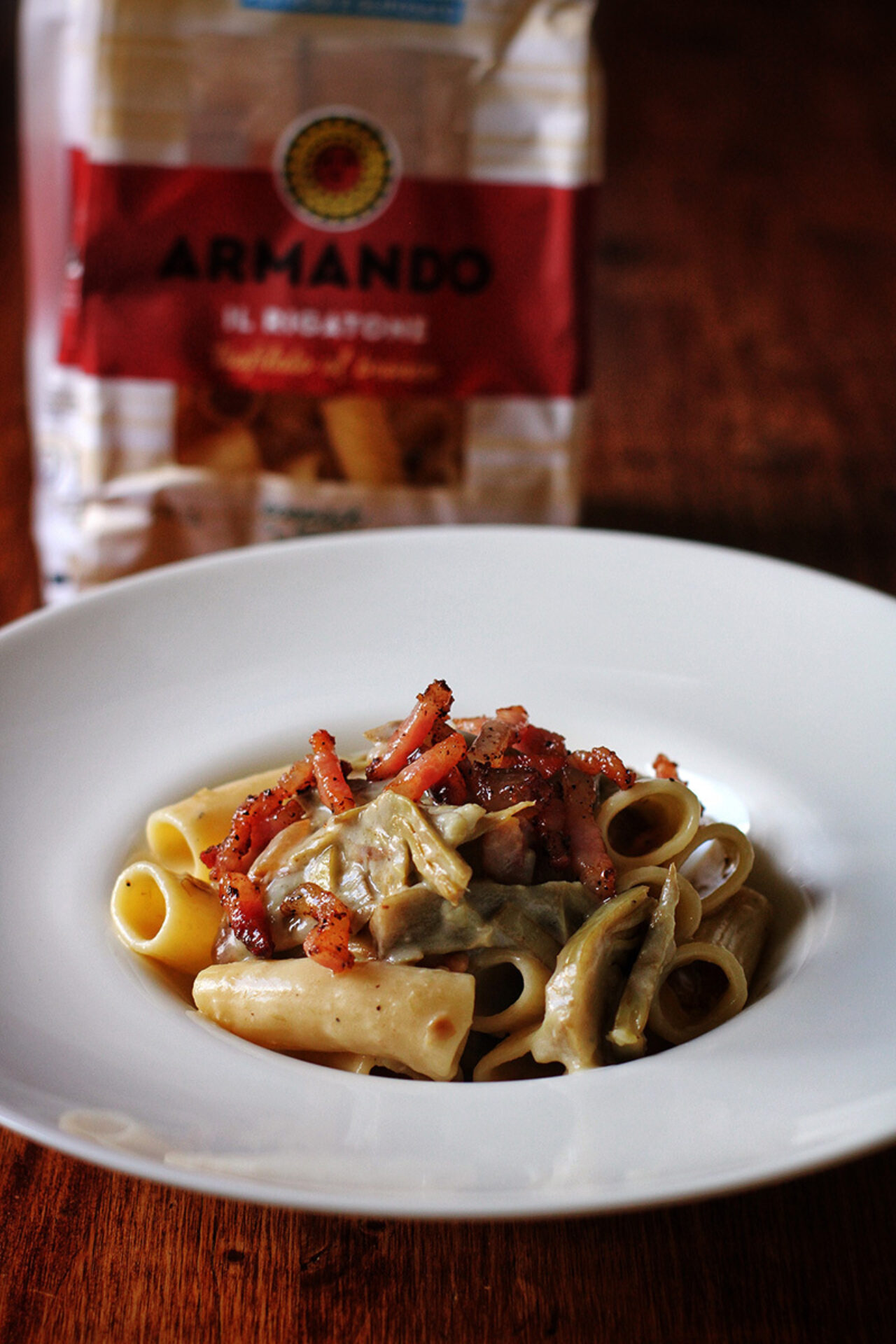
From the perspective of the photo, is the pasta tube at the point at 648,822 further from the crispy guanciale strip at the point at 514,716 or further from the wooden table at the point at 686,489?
the wooden table at the point at 686,489

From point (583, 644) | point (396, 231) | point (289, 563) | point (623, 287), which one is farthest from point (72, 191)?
point (623, 287)

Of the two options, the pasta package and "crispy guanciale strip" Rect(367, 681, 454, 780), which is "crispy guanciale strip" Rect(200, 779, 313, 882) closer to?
"crispy guanciale strip" Rect(367, 681, 454, 780)

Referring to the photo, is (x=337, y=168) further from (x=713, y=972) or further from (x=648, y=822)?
(x=713, y=972)

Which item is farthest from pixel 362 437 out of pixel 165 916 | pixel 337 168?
pixel 165 916

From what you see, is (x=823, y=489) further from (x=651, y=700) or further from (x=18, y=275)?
(x=18, y=275)

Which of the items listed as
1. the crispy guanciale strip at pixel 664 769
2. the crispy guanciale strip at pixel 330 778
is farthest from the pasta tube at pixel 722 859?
the crispy guanciale strip at pixel 330 778

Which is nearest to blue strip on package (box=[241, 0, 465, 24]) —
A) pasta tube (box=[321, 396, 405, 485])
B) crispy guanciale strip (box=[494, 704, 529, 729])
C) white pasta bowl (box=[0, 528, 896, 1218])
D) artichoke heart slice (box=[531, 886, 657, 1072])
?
pasta tube (box=[321, 396, 405, 485])
